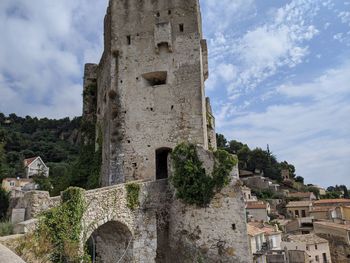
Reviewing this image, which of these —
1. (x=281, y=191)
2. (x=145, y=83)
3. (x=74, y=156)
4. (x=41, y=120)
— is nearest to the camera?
(x=145, y=83)

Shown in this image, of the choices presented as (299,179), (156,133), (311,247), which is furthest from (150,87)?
(299,179)

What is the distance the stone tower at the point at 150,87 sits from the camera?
54.5ft

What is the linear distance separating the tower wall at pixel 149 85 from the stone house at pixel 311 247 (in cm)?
1660

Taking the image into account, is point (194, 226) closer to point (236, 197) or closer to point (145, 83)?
point (236, 197)

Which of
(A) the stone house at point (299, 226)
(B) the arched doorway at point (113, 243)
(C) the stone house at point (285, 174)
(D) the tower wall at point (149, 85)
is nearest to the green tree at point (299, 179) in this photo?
(C) the stone house at point (285, 174)

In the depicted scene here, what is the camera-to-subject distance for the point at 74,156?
6316 cm

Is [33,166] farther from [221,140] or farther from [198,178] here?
[198,178]

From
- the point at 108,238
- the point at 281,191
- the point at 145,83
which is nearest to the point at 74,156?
the point at 281,191

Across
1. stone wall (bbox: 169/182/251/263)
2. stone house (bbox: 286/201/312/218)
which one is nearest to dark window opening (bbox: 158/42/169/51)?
stone wall (bbox: 169/182/251/263)

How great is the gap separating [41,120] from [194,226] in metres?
80.5

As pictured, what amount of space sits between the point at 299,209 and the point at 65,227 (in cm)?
5192

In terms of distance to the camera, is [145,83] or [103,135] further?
[103,135]

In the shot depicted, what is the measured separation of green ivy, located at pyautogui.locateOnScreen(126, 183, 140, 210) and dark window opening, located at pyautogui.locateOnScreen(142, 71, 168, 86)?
748 cm

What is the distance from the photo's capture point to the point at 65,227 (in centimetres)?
875
